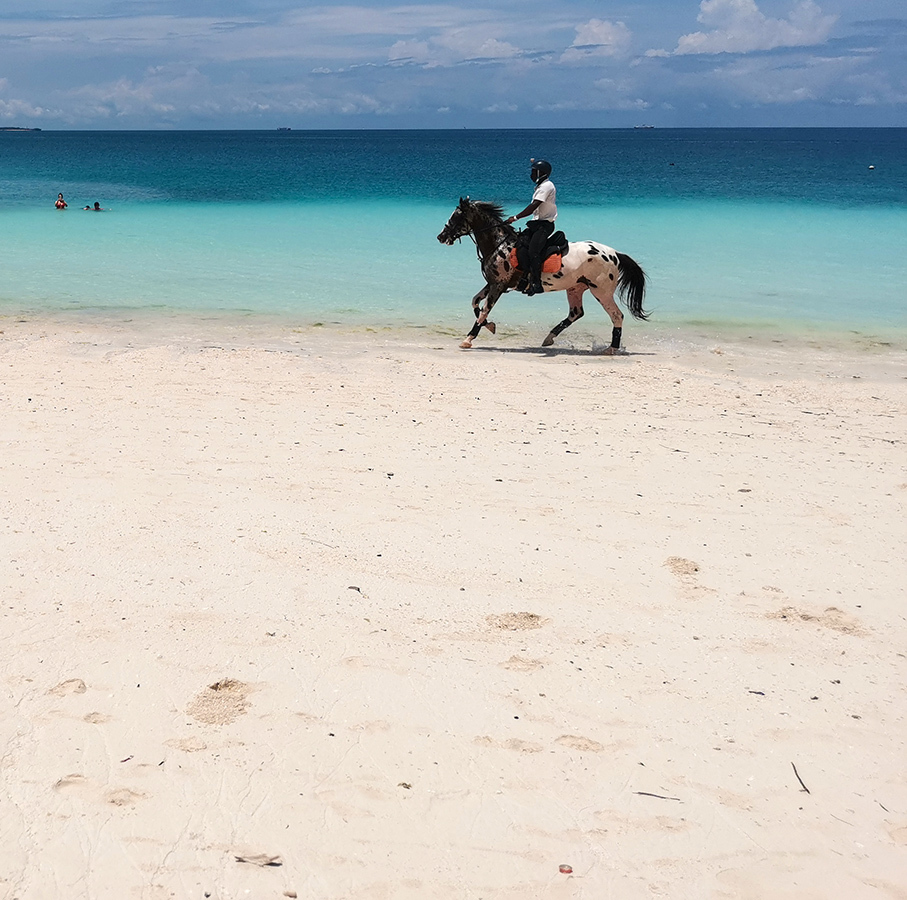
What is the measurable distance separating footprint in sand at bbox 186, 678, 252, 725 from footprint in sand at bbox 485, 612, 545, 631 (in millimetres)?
1266

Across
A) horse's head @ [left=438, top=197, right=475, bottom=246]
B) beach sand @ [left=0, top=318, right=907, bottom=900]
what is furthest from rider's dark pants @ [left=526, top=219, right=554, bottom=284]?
beach sand @ [left=0, top=318, right=907, bottom=900]

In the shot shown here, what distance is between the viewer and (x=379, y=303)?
588 inches

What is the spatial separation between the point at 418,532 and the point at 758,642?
2056 mm

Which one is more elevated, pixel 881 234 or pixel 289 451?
pixel 881 234

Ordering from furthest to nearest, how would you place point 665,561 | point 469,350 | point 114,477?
point 469,350 → point 114,477 → point 665,561

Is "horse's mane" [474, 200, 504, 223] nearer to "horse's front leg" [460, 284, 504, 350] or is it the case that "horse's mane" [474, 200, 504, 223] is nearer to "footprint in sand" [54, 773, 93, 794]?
"horse's front leg" [460, 284, 504, 350]

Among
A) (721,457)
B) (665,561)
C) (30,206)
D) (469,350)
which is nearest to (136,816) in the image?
(665,561)

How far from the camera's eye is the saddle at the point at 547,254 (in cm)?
1125

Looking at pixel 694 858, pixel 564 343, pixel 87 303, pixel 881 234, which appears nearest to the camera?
pixel 694 858

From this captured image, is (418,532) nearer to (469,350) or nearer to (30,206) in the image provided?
(469,350)

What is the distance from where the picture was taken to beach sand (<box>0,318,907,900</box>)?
3.23 m

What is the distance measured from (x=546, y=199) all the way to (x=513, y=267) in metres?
0.97

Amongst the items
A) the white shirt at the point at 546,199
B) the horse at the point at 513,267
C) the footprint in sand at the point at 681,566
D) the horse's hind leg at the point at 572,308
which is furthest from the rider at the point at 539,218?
the footprint in sand at the point at 681,566

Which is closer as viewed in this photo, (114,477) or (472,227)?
(114,477)
